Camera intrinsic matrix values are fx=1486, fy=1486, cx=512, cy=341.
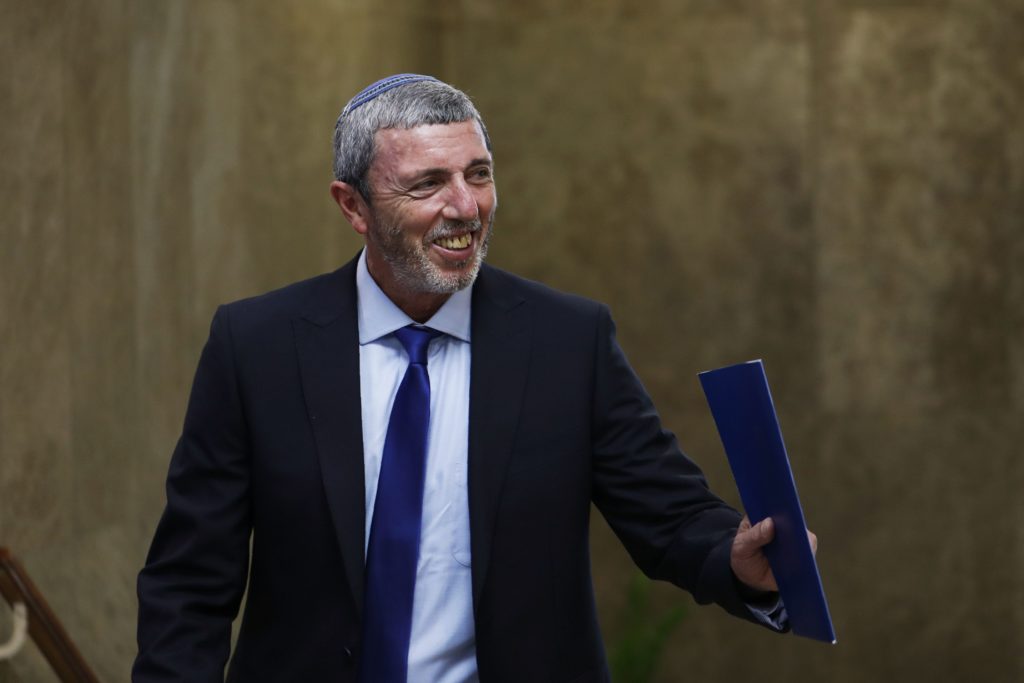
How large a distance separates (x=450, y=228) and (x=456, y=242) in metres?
0.03

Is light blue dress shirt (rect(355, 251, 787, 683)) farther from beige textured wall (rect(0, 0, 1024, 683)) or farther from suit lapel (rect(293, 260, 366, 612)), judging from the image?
beige textured wall (rect(0, 0, 1024, 683))

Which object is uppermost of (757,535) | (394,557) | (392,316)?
(392,316)

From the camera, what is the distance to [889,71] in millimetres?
6098

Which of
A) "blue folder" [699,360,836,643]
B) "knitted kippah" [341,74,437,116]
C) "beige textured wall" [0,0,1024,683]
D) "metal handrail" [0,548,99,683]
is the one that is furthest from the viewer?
"beige textured wall" [0,0,1024,683]

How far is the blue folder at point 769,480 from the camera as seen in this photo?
86.0 inches

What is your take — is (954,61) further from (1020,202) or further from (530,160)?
(530,160)

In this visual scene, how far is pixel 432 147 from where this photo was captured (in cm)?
250

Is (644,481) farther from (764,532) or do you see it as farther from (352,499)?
(352,499)

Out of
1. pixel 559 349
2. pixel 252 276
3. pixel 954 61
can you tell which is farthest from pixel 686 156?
pixel 559 349

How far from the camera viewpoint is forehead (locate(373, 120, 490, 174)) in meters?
2.49

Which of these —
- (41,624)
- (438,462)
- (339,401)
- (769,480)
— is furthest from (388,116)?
(41,624)

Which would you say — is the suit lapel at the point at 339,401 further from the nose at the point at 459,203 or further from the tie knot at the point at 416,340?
the nose at the point at 459,203

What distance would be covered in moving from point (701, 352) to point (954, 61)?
1.58 meters

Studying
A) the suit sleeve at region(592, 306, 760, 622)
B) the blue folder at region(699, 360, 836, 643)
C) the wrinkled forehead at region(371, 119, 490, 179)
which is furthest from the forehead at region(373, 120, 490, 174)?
the blue folder at region(699, 360, 836, 643)
